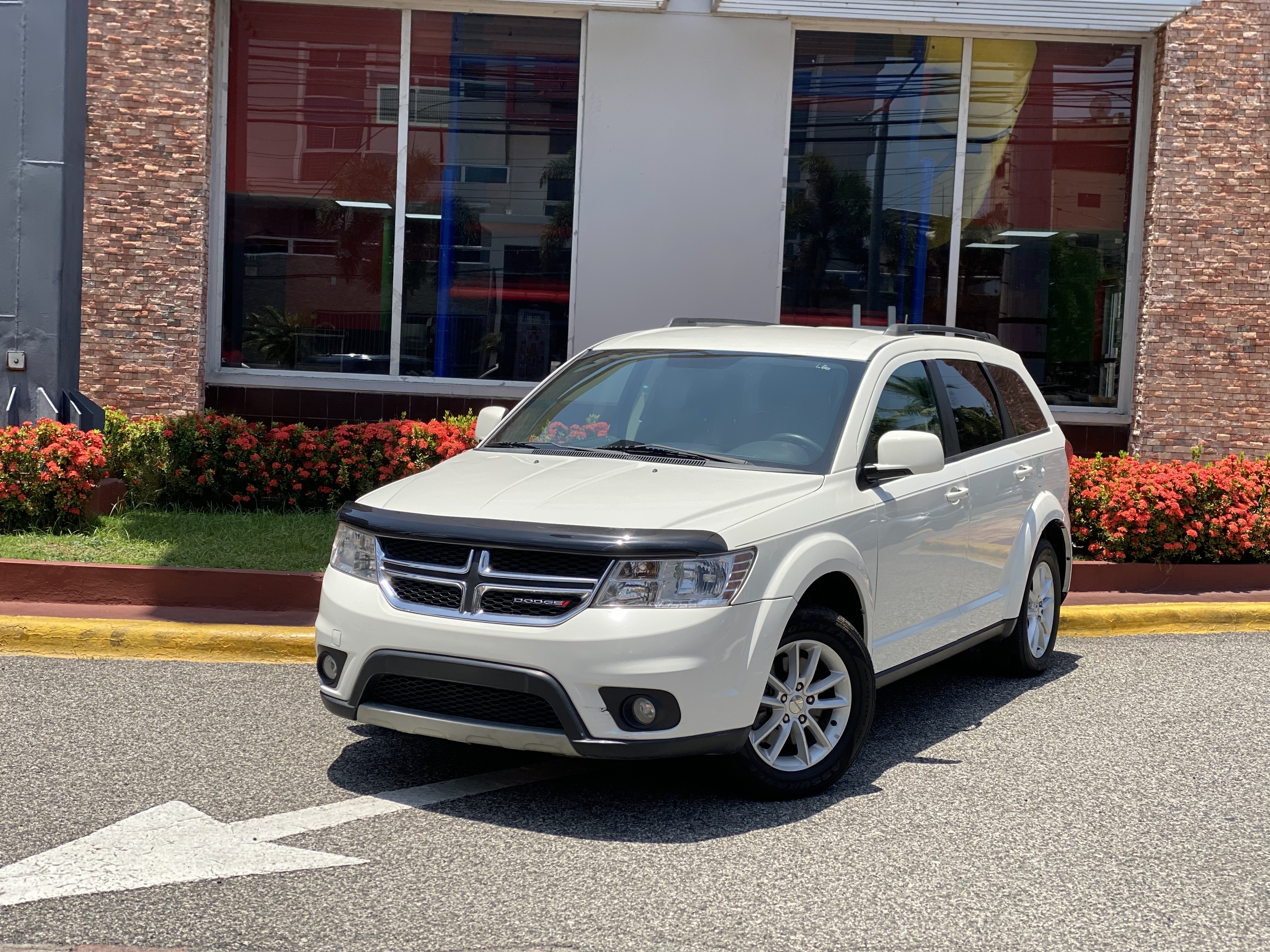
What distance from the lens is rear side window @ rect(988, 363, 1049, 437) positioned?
7402 millimetres

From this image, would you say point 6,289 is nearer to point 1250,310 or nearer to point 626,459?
point 626,459

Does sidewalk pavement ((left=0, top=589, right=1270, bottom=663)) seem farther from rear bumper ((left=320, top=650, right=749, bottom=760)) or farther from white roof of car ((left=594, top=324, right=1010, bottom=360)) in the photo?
rear bumper ((left=320, top=650, right=749, bottom=760))

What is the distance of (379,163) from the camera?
43.0 ft

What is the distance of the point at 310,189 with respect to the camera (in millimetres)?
13086

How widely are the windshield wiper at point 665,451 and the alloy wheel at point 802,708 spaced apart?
877 millimetres

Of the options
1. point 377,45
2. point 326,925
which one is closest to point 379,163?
point 377,45

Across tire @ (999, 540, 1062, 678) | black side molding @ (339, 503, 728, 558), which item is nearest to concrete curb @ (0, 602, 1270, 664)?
black side molding @ (339, 503, 728, 558)

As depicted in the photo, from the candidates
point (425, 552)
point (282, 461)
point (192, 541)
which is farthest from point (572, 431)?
point (282, 461)

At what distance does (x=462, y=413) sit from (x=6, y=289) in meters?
4.25

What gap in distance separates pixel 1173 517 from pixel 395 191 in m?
7.53

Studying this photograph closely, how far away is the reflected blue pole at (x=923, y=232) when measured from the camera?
43.5 feet

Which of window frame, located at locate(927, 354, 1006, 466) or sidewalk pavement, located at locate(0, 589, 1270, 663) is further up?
window frame, located at locate(927, 354, 1006, 466)

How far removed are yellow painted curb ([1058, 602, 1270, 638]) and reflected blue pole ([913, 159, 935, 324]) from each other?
490 centimetres

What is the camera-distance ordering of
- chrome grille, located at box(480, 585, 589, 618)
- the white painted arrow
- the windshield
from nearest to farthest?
the white painted arrow
chrome grille, located at box(480, 585, 589, 618)
the windshield
